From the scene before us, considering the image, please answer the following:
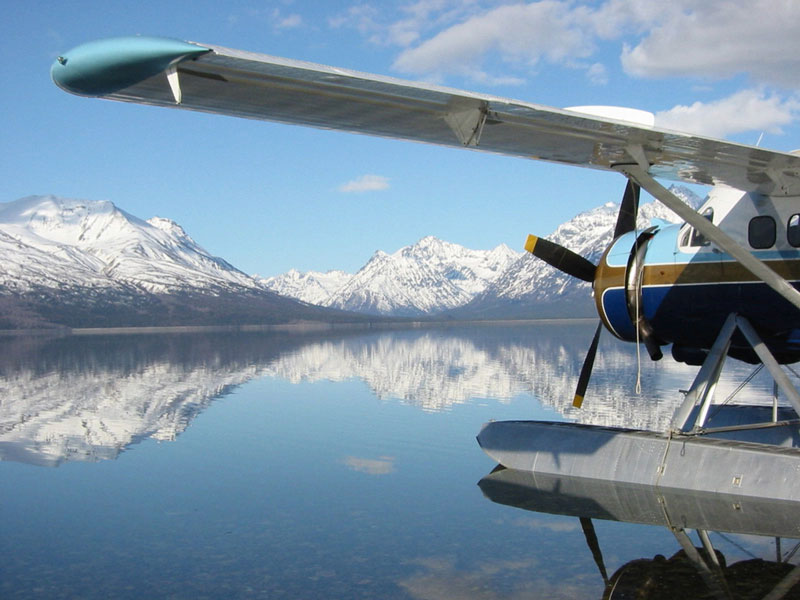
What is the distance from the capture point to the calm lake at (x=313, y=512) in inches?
309

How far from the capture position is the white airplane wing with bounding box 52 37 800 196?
720 cm

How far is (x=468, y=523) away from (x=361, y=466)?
161 inches

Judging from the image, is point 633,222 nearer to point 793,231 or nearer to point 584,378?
point 793,231

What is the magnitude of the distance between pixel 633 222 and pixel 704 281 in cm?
181

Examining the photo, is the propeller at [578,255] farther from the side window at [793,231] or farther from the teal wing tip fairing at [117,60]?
the teal wing tip fairing at [117,60]

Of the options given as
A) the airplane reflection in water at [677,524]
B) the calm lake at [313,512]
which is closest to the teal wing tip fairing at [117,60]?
the calm lake at [313,512]

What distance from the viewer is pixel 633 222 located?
541 inches

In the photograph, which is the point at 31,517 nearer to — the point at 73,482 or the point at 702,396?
the point at 73,482

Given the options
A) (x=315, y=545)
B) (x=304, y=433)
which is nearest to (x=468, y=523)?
(x=315, y=545)

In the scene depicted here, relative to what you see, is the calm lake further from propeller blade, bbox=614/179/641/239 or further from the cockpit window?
propeller blade, bbox=614/179/641/239

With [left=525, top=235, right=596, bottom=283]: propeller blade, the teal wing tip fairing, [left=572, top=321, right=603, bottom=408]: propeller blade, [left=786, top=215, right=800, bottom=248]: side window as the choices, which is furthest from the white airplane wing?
[left=572, top=321, right=603, bottom=408]: propeller blade

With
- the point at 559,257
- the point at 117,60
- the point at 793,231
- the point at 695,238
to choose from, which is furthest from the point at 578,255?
the point at 117,60

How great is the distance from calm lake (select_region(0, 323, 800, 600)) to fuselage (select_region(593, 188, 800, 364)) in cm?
323

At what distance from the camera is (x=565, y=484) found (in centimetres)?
1244
